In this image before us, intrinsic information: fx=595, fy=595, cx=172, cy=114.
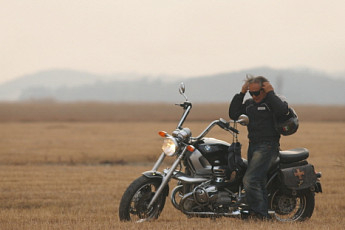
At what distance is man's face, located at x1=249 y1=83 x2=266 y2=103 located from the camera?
832 cm

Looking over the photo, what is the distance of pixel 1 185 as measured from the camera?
1434 cm

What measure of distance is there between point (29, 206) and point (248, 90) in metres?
5.60

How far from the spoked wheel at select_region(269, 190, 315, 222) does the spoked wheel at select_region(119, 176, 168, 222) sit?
168 centimetres

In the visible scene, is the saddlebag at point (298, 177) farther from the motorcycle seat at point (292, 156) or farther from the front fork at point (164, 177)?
the front fork at point (164, 177)

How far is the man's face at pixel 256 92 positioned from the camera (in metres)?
8.32

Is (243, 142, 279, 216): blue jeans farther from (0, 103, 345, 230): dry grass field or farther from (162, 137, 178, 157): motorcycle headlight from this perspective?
(162, 137, 178, 157): motorcycle headlight

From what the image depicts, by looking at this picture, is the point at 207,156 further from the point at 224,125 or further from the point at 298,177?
the point at 298,177

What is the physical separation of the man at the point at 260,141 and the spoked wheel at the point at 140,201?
1.25m

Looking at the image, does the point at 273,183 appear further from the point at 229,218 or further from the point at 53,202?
the point at 53,202

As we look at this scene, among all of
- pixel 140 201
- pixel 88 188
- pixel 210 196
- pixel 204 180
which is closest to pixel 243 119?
pixel 204 180

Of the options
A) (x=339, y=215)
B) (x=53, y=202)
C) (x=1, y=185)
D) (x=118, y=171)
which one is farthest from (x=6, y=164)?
(x=339, y=215)

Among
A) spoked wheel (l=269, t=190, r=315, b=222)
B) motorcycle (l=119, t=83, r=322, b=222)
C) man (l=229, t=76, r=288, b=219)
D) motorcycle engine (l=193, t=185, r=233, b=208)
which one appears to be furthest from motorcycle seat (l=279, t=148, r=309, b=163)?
motorcycle engine (l=193, t=185, r=233, b=208)

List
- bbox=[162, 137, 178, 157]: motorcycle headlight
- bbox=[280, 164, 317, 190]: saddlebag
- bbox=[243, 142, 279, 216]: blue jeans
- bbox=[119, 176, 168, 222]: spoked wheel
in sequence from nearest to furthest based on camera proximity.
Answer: bbox=[162, 137, 178, 157]: motorcycle headlight < bbox=[119, 176, 168, 222]: spoked wheel < bbox=[243, 142, 279, 216]: blue jeans < bbox=[280, 164, 317, 190]: saddlebag

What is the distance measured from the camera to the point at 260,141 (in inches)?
330
